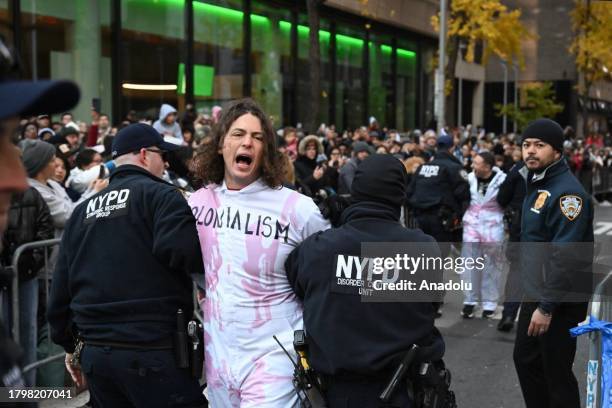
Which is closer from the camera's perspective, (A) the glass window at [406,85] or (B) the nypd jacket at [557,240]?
(B) the nypd jacket at [557,240]

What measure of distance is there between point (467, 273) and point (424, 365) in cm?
236

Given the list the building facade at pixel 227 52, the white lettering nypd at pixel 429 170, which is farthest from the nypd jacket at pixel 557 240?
the building facade at pixel 227 52

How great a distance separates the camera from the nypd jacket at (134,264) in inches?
132

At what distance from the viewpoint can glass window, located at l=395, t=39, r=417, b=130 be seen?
34.0 metres

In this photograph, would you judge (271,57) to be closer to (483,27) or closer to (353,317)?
(483,27)

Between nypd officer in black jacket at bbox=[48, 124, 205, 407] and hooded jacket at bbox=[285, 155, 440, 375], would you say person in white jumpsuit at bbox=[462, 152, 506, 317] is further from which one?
nypd officer in black jacket at bbox=[48, 124, 205, 407]

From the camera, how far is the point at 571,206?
4574 millimetres

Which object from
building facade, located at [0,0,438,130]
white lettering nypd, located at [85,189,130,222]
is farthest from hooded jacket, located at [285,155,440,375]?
building facade, located at [0,0,438,130]

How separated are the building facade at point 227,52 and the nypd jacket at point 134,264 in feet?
30.9

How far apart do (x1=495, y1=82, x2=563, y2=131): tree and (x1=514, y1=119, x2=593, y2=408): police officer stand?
1384 inches

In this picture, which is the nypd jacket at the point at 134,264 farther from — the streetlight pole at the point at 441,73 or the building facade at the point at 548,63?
the building facade at the point at 548,63

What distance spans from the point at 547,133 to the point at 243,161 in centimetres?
225

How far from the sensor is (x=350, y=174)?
442 inches

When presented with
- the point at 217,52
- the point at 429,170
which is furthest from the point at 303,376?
the point at 217,52
